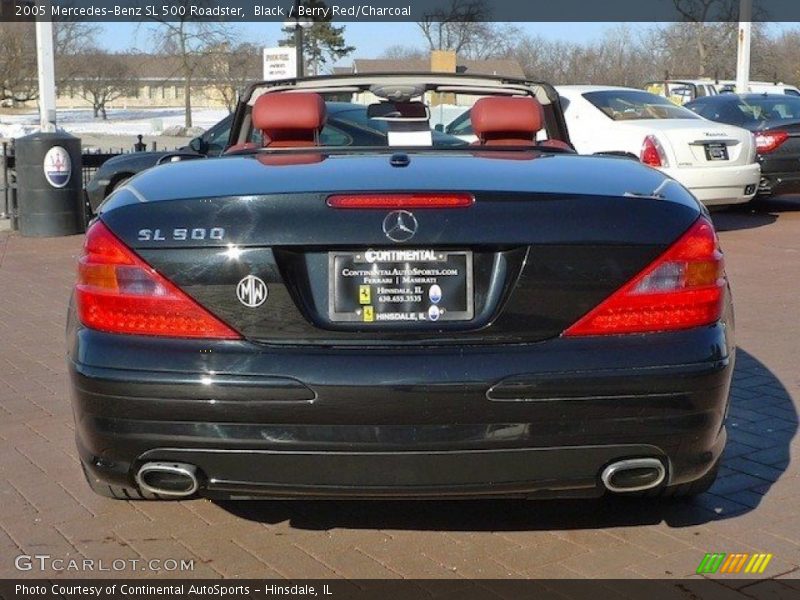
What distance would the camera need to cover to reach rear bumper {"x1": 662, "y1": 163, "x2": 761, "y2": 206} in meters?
12.2

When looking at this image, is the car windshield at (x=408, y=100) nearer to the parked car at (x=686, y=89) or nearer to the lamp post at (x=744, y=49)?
the lamp post at (x=744, y=49)

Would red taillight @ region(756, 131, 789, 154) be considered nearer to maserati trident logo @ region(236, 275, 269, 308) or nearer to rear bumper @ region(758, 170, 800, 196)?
rear bumper @ region(758, 170, 800, 196)

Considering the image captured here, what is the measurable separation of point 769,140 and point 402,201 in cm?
1164

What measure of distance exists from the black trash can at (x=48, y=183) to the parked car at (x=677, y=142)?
575cm

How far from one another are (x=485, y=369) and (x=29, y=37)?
50.9m

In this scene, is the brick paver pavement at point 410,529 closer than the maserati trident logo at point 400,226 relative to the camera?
No

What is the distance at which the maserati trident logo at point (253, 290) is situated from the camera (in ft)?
10.6

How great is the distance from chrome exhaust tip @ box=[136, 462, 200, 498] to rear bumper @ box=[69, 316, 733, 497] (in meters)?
0.03

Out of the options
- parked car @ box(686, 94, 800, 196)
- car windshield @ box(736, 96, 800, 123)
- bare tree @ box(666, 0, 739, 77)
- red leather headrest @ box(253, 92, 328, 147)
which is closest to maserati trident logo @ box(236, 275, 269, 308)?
red leather headrest @ box(253, 92, 328, 147)

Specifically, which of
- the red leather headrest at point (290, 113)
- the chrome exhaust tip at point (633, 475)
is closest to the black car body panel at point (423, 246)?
the chrome exhaust tip at point (633, 475)

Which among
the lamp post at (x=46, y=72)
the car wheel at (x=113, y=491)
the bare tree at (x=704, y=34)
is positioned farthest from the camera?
the bare tree at (x=704, y=34)

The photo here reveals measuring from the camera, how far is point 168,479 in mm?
3312
